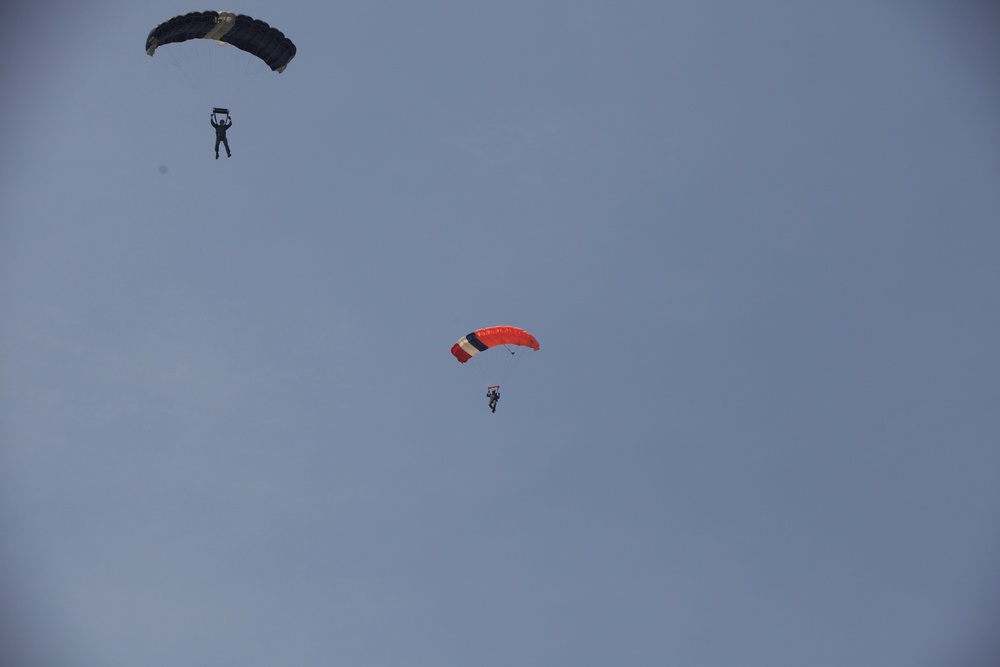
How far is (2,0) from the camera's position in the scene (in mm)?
68938

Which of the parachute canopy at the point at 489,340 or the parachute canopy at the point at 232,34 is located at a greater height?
the parachute canopy at the point at 232,34

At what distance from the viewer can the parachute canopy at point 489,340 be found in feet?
133

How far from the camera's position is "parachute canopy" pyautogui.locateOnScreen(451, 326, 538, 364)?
133ft

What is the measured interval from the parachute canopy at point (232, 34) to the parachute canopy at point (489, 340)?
47.5 feet

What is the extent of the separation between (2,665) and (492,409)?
422ft

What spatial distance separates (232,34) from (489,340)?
1700 centimetres

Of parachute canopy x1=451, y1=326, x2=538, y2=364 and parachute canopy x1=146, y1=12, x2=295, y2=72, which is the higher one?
parachute canopy x1=146, y1=12, x2=295, y2=72

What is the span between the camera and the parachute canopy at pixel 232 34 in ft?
107

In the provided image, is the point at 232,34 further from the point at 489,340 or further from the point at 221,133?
the point at 489,340

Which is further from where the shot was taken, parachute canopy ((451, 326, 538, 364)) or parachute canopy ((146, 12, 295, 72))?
parachute canopy ((451, 326, 538, 364))

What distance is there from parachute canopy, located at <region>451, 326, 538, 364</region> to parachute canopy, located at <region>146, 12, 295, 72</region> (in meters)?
14.5

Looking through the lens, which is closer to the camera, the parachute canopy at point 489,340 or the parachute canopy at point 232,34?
the parachute canopy at point 232,34

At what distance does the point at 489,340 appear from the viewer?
40.4 m

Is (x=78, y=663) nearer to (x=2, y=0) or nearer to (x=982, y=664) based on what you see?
(x=2, y=0)
